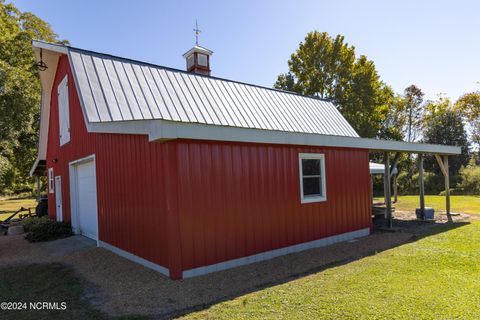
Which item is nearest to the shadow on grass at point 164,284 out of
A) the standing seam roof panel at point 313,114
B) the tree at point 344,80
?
the standing seam roof panel at point 313,114

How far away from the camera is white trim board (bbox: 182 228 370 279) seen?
5475 mm

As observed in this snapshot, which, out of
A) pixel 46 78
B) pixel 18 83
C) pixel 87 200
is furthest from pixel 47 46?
pixel 18 83

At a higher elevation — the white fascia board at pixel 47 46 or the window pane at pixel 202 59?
the window pane at pixel 202 59

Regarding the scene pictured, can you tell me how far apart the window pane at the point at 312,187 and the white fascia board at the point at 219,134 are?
36.7 inches

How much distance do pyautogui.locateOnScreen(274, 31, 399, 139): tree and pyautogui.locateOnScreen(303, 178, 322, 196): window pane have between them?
57.3 feet

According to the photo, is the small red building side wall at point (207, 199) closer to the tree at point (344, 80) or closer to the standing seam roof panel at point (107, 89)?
the standing seam roof panel at point (107, 89)

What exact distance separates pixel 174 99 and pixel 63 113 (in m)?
4.51

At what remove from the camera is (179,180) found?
5.26 meters

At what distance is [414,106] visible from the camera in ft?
116

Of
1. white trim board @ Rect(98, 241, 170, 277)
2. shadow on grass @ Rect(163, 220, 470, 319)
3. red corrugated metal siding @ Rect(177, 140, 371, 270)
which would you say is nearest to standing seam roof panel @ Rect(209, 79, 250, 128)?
red corrugated metal siding @ Rect(177, 140, 371, 270)

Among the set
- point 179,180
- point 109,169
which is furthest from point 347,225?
point 109,169

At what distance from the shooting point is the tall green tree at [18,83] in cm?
1537

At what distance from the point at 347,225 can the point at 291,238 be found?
7.43ft

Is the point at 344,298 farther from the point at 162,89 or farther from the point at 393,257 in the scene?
the point at 162,89
